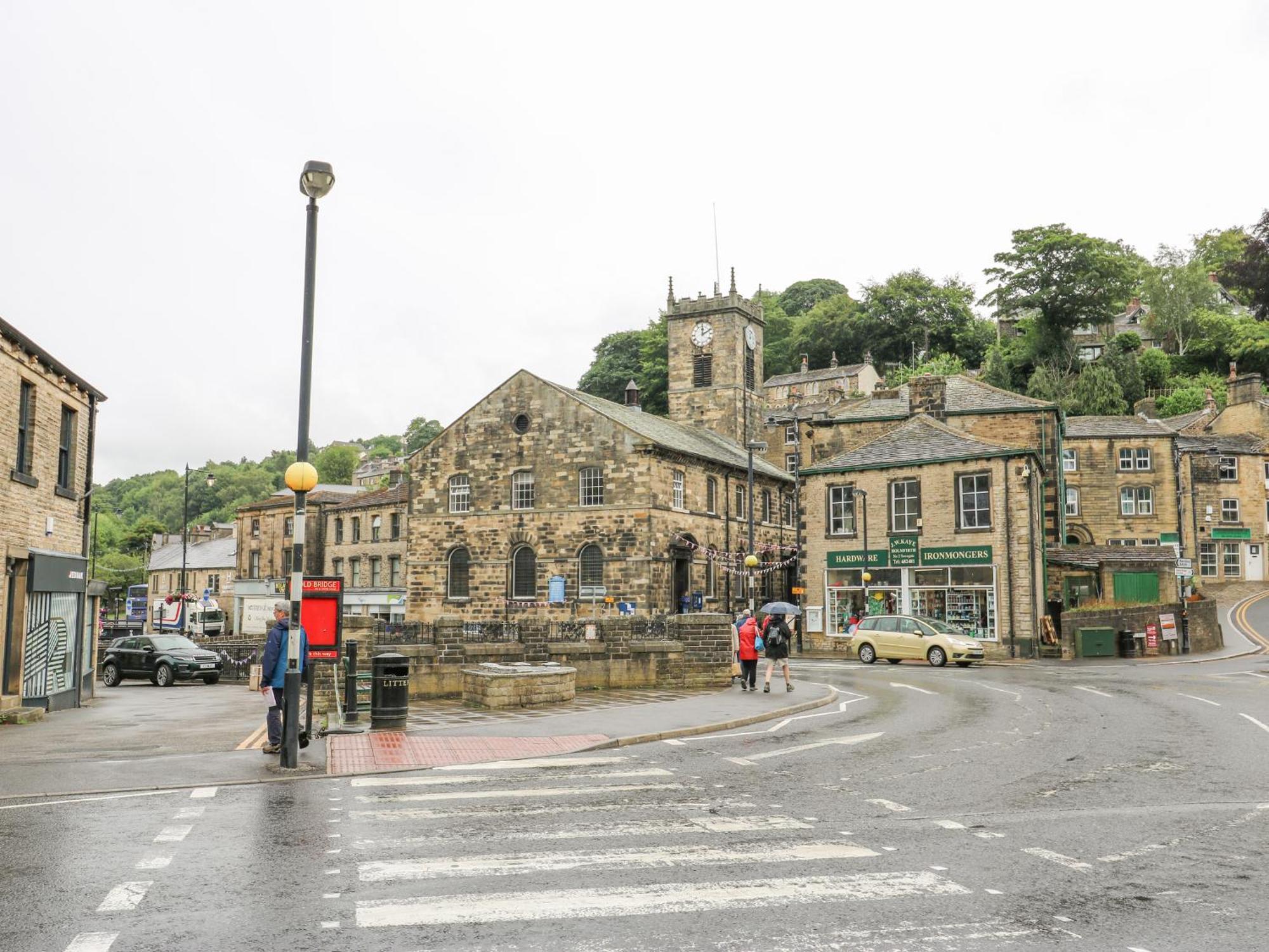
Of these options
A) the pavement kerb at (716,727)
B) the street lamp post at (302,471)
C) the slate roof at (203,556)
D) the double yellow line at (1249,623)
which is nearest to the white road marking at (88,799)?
the street lamp post at (302,471)

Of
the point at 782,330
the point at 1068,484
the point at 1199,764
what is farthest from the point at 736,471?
the point at 782,330

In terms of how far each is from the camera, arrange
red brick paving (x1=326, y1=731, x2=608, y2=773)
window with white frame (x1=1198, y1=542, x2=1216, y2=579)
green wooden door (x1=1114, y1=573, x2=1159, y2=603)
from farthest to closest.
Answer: window with white frame (x1=1198, y1=542, x2=1216, y2=579)
green wooden door (x1=1114, y1=573, x2=1159, y2=603)
red brick paving (x1=326, y1=731, x2=608, y2=773)

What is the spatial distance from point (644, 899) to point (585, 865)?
3.26 ft

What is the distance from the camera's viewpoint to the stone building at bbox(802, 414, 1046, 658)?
1394 inches

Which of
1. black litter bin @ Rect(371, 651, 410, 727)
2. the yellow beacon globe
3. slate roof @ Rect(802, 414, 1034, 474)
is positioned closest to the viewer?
the yellow beacon globe

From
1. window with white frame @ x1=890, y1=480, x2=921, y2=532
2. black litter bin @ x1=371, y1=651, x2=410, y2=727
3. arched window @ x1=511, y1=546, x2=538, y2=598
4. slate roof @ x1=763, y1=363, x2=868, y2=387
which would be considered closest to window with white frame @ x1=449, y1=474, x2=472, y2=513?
arched window @ x1=511, y1=546, x2=538, y2=598

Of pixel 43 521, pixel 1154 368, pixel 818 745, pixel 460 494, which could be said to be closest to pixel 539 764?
pixel 818 745

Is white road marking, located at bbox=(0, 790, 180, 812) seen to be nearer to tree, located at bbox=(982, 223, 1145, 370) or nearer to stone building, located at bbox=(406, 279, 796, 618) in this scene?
stone building, located at bbox=(406, 279, 796, 618)

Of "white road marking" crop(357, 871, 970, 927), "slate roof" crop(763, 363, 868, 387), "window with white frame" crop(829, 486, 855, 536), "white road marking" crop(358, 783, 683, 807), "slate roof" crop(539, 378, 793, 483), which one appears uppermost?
"slate roof" crop(763, 363, 868, 387)

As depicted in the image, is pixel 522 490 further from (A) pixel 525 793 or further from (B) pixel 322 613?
(A) pixel 525 793

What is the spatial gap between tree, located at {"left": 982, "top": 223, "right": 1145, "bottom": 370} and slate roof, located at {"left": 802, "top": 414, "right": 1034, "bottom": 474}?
3583 cm

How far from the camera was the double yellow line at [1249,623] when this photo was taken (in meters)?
37.5

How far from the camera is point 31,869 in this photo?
7.43m

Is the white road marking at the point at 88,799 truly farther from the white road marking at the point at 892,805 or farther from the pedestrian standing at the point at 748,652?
the pedestrian standing at the point at 748,652
